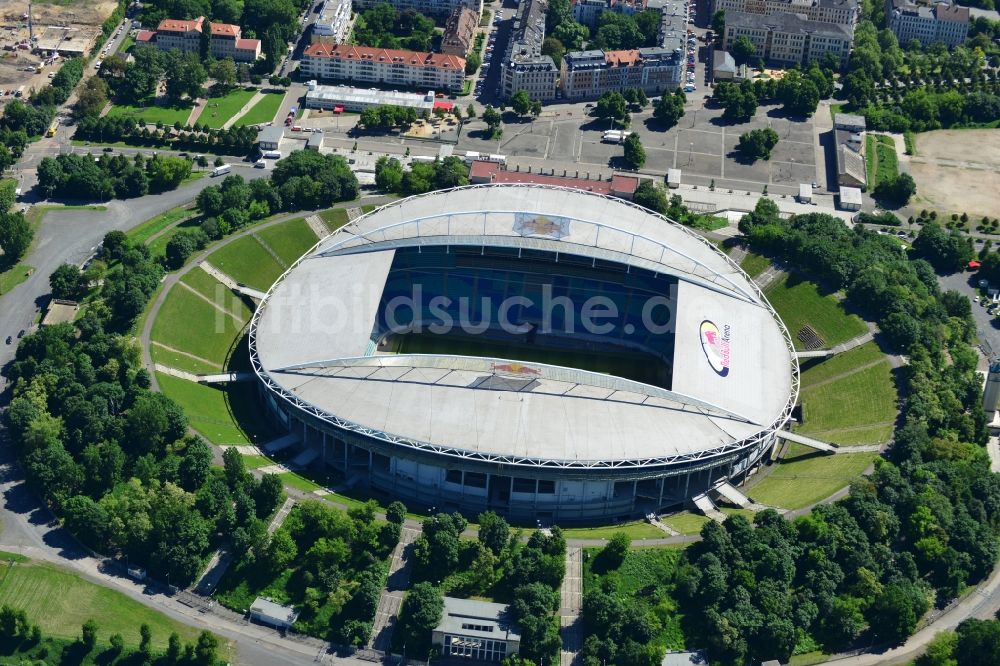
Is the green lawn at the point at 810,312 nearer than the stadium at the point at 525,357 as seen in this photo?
No

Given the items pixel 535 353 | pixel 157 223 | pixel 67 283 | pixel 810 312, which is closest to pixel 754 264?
pixel 810 312

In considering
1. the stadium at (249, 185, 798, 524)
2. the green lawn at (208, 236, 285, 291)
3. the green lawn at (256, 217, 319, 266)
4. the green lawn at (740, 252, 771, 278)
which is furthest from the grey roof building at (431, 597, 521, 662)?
the green lawn at (740, 252, 771, 278)

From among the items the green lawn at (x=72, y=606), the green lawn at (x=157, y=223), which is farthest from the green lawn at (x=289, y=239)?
the green lawn at (x=72, y=606)

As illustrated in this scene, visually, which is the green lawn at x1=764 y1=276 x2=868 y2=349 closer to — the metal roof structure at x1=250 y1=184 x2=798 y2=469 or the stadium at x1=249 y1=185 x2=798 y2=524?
the metal roof structure at x1=250 y1=184 x2=798 y2=469

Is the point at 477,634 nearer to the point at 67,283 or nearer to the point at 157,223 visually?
the point at 67,283

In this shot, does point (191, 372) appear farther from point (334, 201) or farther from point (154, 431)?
point (334, 201)

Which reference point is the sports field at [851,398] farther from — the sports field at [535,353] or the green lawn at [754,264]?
the green lawn at [754,264]
